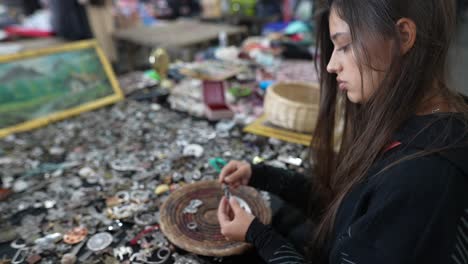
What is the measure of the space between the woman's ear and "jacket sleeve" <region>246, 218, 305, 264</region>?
52 centimetres

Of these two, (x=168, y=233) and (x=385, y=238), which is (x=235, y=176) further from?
(x=385, y=238)

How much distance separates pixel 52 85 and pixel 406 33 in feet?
5.60

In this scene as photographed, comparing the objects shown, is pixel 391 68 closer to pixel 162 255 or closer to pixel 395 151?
pixel 395 151

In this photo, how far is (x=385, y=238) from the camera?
23.4 inches

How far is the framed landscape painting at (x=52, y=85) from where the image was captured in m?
1.59

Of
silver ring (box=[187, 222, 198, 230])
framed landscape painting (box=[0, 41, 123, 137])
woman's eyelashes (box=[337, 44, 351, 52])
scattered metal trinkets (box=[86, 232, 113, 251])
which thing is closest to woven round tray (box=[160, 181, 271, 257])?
silver ring (box=[187, 222, 198, 230])

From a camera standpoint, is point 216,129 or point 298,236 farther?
point 216,129

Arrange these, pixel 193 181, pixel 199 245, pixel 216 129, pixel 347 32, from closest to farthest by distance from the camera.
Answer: pixel 347 32, pixel 199 245, pixel 193 181, pixel 216 129

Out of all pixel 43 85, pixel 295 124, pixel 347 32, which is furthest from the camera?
pixel 43 85

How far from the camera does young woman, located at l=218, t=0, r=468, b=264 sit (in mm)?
574

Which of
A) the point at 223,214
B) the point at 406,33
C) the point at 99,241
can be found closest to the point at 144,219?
the point at 99,241

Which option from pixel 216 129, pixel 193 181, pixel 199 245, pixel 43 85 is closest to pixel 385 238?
pixel 199 245

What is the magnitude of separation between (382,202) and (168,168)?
35.0 inches

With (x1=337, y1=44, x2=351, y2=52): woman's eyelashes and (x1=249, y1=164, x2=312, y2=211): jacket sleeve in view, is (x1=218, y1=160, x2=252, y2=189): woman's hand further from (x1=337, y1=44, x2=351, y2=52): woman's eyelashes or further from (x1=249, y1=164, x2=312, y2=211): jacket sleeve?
(x1=337, y1=44, x2=351, y2=52): woman's eyelashes
